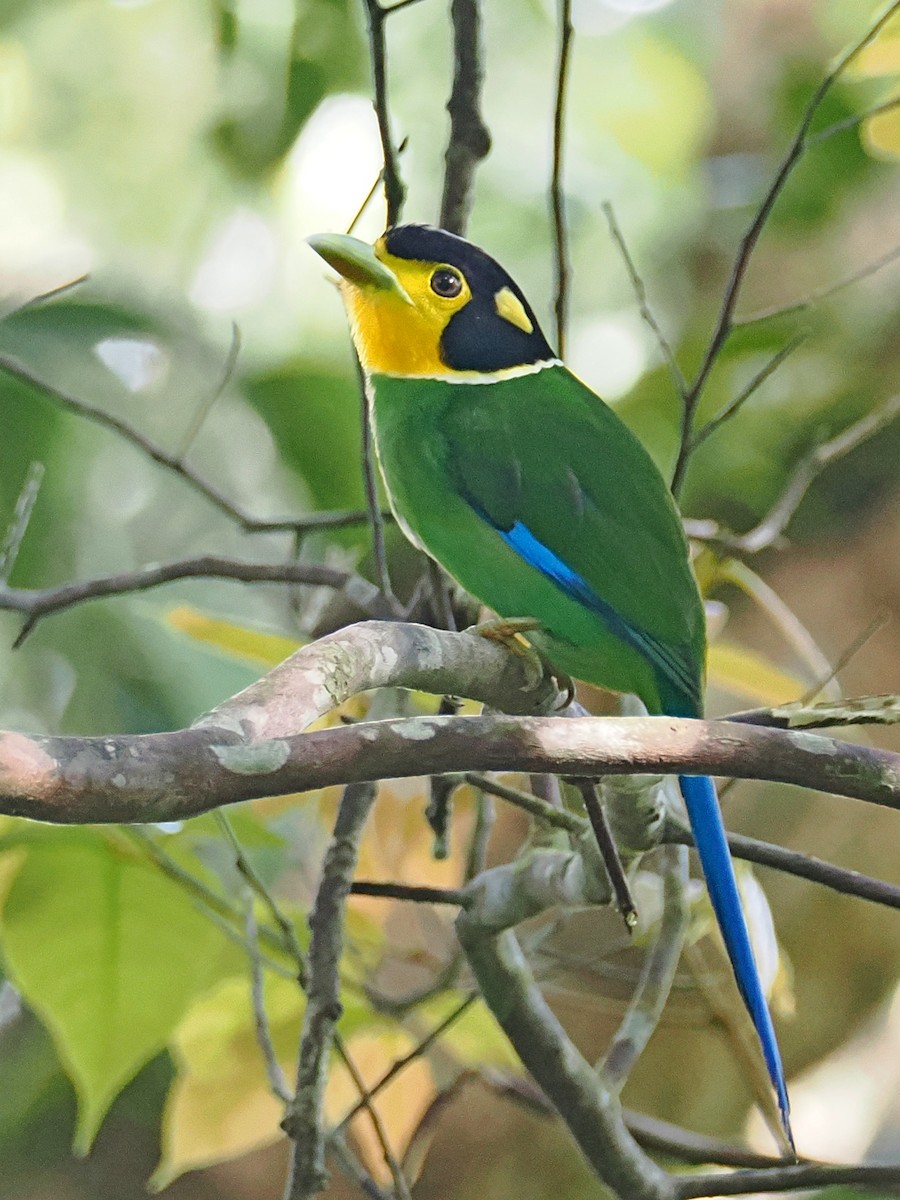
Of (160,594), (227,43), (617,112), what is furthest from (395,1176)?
(617,112)

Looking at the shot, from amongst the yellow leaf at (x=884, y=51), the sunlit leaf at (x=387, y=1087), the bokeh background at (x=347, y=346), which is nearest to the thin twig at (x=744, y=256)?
the yellow leaf at (x=884, y=51)

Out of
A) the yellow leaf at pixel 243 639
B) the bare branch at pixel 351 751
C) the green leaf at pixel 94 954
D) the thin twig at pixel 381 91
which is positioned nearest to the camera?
the bare branch at pixel 351 751

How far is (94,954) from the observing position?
871 mm

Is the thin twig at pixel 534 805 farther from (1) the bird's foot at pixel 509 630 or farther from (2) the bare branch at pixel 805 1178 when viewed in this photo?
(2) the bare branch at pixel 805 1178

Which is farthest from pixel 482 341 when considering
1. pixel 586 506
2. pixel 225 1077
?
pixel 225 1077

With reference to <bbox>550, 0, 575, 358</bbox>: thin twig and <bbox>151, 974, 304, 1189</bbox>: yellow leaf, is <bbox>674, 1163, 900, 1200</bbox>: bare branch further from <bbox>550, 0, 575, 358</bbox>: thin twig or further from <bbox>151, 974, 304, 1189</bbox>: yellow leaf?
<bbox>550, 0, 575, 358</bbox>: thin twig

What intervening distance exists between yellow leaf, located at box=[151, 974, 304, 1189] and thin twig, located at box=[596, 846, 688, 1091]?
252mm

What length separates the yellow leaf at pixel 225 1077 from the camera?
99 centimetres

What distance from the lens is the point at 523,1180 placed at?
1.63 meters

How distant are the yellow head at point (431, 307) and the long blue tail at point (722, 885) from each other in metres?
0.38

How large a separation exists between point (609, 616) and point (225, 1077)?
0.46m

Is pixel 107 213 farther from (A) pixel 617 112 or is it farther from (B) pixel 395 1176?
(B) pixel 395 1176

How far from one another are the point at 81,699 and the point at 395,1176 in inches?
31.1

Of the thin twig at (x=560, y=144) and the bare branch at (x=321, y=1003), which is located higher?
the thin twig at (x=560, y=144)
